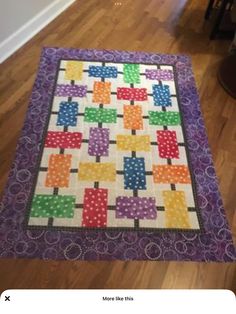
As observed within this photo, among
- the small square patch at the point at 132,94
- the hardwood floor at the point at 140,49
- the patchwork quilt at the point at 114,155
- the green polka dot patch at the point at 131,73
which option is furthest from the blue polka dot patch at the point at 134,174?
the green polka dot patch at the point at 131,73

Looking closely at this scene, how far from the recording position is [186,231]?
1.52 m

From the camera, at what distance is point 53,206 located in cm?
155

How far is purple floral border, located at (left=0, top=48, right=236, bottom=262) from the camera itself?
141cm

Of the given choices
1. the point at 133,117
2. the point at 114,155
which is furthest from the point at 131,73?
the point at 114,155

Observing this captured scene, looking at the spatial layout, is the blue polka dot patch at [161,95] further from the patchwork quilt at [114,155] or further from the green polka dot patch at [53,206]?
the green polka dot patch at [53,206]

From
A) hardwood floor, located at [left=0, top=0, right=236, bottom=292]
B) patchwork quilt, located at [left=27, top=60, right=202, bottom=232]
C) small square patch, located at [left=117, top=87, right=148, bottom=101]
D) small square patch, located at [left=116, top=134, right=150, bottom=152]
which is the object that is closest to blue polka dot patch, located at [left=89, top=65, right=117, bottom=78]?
patchwork quilt, located at [left=27, top=60, right=202, bottom=232]

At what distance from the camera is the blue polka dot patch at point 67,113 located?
1.92m

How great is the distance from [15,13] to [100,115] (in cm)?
98

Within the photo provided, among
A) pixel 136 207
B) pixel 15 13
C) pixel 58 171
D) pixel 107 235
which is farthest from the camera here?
pixel 15 13

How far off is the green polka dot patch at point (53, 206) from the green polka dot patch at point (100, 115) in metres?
0.56

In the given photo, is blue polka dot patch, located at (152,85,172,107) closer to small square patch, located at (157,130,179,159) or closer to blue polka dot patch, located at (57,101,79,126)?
small square patch, located at (157,130,179,159)

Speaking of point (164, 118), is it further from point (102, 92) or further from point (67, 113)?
point (67, 113)

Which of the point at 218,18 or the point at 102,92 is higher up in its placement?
the point at 218,18

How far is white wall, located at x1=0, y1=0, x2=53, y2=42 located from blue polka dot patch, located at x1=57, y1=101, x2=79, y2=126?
27.1 inches
